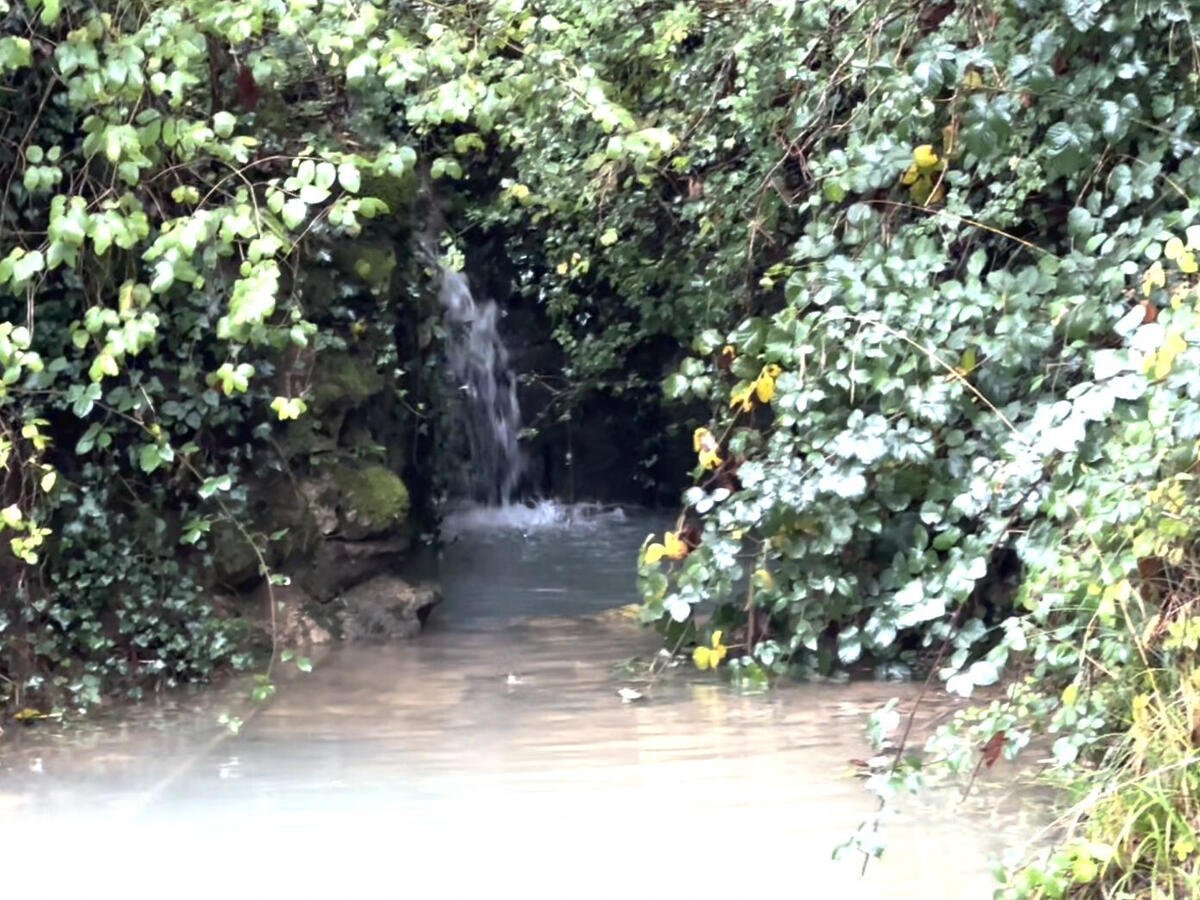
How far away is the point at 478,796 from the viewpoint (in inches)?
187

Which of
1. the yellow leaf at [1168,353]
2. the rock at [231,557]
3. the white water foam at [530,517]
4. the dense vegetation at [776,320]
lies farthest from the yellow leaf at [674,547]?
the white water foam at [530,517]

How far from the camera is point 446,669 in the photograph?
22.8 ft

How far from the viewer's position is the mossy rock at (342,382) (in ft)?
25.4

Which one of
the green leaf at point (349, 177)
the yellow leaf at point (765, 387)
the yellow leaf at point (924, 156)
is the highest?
the yellow leaf at point (924, 156)

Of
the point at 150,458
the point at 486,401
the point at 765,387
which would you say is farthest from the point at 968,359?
the point at 486,401

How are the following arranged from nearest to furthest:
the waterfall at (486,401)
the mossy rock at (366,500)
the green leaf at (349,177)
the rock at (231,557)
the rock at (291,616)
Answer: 1. the green leaf at (349,177)
2. the rock at (231,557)
3. the rock at (291,616)
4. the mossy rock at (366,500)
5. the waterfall at (486,401)

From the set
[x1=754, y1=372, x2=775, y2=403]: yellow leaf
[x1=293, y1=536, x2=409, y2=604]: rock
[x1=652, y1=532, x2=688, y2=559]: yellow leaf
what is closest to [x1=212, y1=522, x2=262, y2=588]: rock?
[x1=293, y1=536, x2=409, y2=604]: rock

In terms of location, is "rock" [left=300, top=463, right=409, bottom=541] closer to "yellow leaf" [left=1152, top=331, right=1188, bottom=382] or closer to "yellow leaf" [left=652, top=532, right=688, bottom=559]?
"yellow leaf" [left=652, top=532, right=688, bottom=559]

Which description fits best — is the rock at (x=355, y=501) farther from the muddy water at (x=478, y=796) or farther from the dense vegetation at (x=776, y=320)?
the muddy water at (x=478, y=796)

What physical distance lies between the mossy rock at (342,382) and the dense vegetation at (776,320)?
0.04m

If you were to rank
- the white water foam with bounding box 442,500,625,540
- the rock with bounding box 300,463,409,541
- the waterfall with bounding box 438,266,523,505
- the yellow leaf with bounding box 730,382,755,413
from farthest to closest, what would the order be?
the white water foam with bounding box 442,500,625,540 → the waterfall with bounding box 438,266,523,505 → the rock with bounding box 300,463,409,541 → the yellow leaf with bounding box 730,382,755,413

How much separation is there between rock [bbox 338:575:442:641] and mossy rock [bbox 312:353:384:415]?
3.25 ft

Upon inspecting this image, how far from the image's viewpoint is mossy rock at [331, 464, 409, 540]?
7.80 metres

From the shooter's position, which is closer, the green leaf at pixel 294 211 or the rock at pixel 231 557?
the green leaf at pixel 294 211
